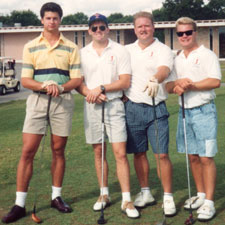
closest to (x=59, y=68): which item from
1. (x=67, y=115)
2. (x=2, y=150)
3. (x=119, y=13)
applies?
(x=67, y=115)

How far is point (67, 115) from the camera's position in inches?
195

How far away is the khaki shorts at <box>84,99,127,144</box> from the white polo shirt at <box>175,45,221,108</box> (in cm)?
68

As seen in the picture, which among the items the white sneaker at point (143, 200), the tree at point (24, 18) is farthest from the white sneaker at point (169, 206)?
the tree at point (24, 18)

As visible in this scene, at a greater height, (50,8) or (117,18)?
(117,18)

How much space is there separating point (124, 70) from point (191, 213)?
5.10 ft

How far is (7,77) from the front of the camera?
80.1 feet

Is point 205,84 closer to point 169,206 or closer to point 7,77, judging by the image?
point 169,206

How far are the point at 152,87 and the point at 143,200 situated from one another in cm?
136

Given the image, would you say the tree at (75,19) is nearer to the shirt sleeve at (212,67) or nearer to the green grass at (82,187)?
the green grass at (82,187)

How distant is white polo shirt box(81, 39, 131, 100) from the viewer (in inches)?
190

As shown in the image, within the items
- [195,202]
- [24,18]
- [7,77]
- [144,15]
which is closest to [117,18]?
[24,18]

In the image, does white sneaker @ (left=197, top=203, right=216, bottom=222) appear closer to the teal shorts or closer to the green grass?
the green grass

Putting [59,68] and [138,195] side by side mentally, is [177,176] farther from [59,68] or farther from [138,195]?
[59,68]

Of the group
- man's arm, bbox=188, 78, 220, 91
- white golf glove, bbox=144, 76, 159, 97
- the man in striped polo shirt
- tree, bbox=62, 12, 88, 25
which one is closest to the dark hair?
the man in striped polo shirt
